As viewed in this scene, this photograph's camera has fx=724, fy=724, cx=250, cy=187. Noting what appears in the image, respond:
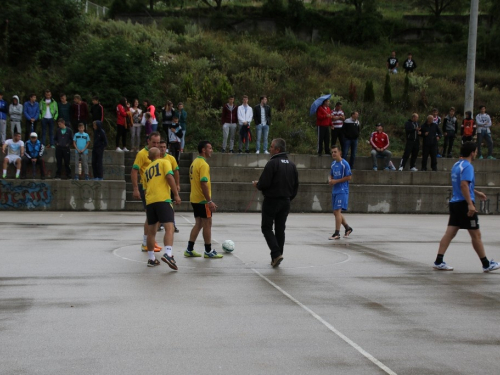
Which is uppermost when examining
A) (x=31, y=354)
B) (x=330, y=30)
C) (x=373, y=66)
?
(x=330, y=30)

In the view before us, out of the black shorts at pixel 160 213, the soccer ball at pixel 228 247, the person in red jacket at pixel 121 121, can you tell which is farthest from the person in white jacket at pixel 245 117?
the black shorts at pixel 160 213

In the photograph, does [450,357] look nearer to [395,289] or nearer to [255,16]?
[395,289]

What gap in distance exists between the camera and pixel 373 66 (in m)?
38.5

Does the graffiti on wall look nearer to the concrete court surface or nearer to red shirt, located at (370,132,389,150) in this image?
the concrete court surface

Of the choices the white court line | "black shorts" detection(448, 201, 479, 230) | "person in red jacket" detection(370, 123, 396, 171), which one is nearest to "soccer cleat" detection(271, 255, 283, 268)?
the white court line

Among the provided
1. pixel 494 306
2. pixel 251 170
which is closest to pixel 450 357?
pixel 494 306

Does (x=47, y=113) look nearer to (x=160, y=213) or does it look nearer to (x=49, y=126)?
(x=49, y=126)

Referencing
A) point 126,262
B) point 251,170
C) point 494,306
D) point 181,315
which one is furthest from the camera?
point 251,170

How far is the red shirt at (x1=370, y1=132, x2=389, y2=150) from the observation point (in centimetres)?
2567

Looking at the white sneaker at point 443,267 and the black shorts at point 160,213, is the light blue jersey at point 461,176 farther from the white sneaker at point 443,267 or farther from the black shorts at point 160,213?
the black shorts at point 160,213

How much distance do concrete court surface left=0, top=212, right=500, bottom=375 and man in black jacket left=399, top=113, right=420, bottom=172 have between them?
Result: 11.4 m

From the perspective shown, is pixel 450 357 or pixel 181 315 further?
pixel 181 315

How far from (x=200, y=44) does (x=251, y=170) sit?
1368cm

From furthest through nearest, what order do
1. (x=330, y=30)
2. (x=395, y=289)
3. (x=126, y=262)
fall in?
(x=330, y=30) < (x=126, y=262) < (x=395, y=289)
